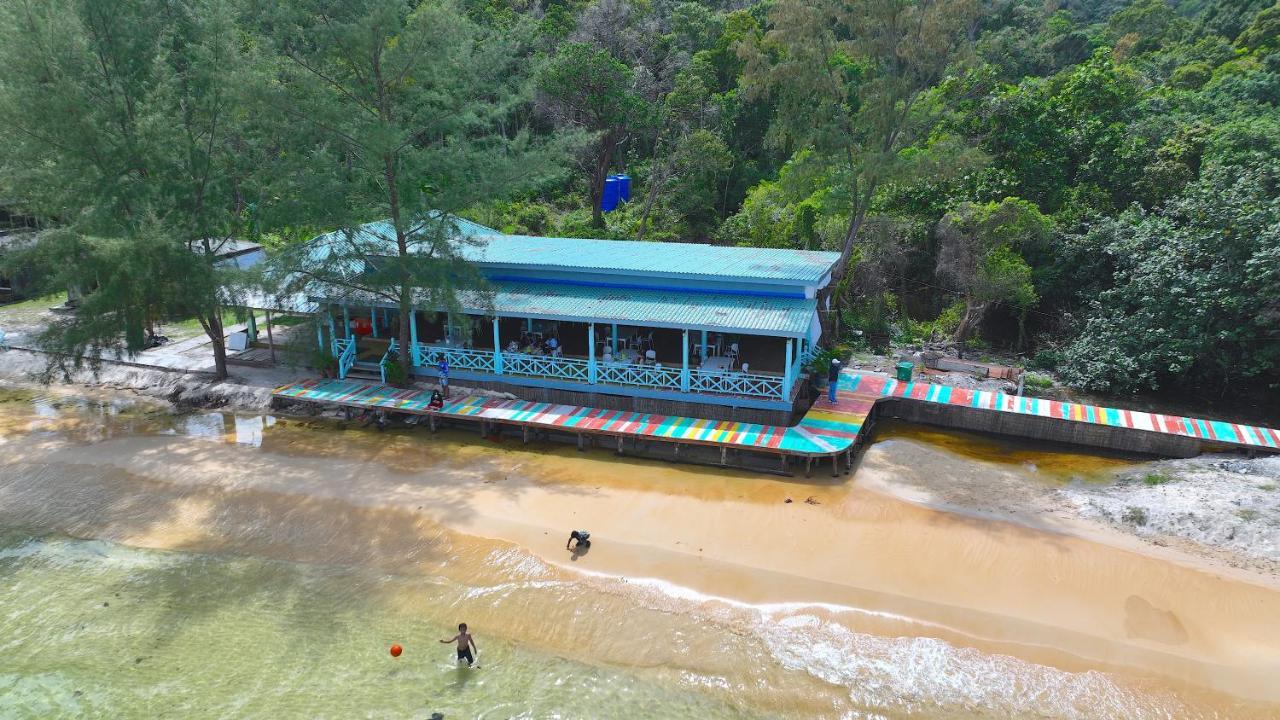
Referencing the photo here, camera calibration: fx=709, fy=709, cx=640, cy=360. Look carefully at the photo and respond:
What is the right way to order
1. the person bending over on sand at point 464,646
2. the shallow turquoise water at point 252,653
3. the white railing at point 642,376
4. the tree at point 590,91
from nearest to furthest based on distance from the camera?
the shallow turquoise water at point 252,653 < the person bending over on sand at point 464,646 < the white railing at point 642,376 < the tree at point 590,91

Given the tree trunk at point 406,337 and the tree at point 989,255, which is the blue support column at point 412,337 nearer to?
the tree trunk at point 406,337

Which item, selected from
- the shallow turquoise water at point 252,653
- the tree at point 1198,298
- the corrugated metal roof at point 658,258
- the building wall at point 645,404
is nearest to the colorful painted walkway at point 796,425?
the building wall at point 645,404

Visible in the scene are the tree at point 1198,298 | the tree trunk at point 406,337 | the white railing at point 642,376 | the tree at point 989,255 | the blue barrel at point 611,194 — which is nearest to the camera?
the white railing at point 642,376

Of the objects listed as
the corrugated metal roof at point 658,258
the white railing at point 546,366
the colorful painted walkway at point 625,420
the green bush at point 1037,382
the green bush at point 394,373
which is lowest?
the colorful painted walkway at point 625,420

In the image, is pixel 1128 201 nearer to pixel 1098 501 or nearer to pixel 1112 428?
pixel 1112 428

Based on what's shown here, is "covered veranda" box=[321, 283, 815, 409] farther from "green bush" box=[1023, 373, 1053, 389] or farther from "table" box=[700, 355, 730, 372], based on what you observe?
"green bush" box=[1023, 373, 1053, 389]

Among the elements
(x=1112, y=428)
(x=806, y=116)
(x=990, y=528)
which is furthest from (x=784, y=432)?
(x=806, y=116)
